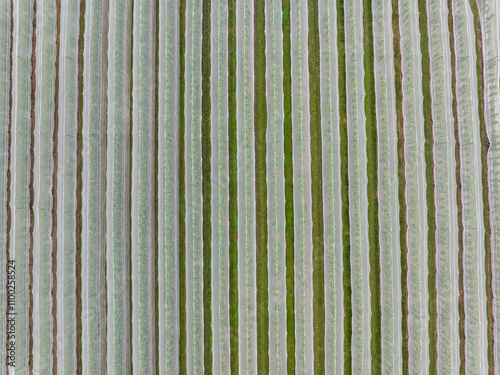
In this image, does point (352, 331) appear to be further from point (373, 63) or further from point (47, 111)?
point (47, 111)

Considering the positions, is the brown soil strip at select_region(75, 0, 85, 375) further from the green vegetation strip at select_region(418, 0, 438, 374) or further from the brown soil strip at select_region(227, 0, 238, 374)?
the green vegetation strip at select_region(418, 0, 438, 374)

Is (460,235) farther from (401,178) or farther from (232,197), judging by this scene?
(232,197)

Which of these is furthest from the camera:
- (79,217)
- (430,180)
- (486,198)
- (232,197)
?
(232,197)

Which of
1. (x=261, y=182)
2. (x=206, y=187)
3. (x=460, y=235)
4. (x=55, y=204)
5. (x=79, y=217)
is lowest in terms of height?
(x=460, y=235)

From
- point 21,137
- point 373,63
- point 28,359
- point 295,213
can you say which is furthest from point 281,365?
point 21,137

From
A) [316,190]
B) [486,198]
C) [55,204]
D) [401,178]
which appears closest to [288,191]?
[316,190]

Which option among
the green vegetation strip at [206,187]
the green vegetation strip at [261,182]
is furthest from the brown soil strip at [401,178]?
the green vegetation strip at [206,187]
